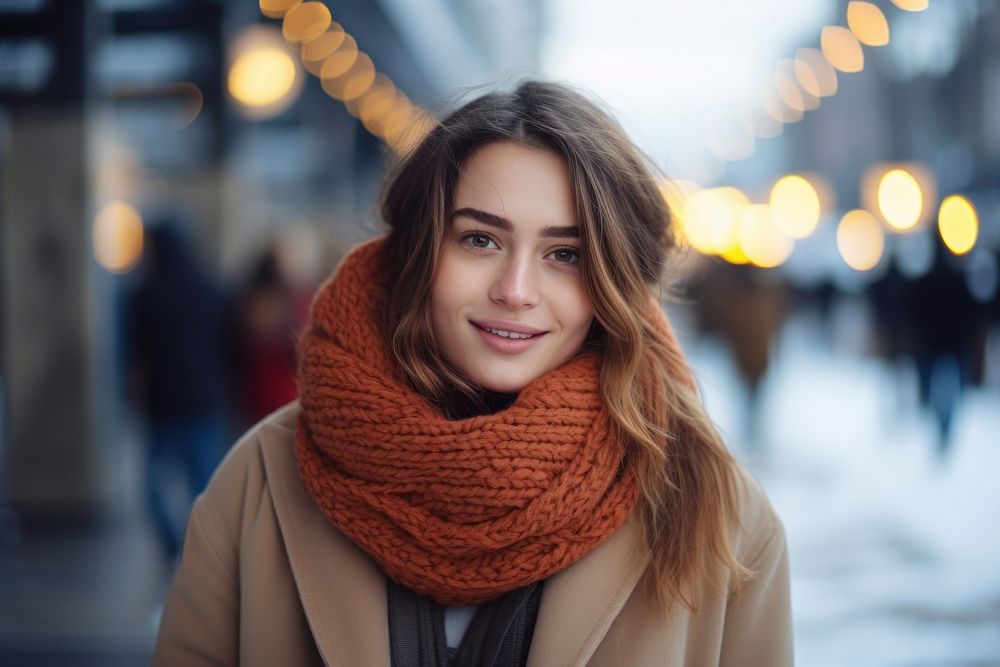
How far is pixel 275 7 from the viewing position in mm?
9625

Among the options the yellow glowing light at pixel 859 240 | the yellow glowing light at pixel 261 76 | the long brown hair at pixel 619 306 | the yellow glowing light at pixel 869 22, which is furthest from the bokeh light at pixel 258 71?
the yellow glowing light at pixel 859 240

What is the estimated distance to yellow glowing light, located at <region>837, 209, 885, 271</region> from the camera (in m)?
30.6

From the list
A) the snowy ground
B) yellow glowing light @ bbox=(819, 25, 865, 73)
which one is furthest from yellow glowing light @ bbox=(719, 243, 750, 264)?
yellow glowing light @ bbox=(819, 25, 865, 73)

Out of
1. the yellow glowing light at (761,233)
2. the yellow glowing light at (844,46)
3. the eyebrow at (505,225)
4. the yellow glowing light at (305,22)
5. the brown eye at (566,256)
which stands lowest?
Result: the brown eye at (566,256)

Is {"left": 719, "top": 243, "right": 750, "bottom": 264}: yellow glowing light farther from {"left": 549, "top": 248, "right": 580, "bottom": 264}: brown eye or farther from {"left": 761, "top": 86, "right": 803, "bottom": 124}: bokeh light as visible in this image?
{"left": 549, "top": 248, "right": 580, "bottom": 264}: brown eye

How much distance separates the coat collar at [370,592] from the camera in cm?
188

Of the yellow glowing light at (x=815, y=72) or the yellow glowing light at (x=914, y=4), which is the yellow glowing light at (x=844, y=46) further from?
the yellow glowing light at (x=914, y=4)

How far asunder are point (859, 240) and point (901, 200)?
18402mm

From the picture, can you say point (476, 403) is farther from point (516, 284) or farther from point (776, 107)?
point (776, 107)

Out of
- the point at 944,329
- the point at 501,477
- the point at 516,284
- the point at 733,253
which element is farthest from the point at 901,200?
the point at 501,477

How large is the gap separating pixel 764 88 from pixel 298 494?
24628mm

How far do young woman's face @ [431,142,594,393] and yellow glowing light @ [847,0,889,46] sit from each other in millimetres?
9992

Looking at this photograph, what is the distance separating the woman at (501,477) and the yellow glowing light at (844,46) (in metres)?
11.9

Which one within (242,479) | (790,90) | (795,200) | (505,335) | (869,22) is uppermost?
(790,90)
